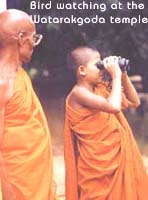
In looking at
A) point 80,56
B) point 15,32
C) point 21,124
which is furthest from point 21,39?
point 80,56

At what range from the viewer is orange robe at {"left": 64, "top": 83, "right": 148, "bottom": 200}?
9.91 feet

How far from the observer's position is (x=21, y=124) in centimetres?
264

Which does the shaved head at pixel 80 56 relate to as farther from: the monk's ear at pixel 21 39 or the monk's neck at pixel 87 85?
the monk's ear at pixel 21 39

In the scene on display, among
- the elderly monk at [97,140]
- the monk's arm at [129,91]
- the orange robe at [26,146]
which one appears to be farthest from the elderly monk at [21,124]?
the monk's arm at [129,91]

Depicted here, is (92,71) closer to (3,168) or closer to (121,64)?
(121,64)

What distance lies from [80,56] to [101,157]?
42 centimetres

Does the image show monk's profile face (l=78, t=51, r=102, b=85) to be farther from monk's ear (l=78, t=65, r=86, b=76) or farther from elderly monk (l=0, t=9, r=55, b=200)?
elderly monk (l=0, t=9, r=55, b=200)

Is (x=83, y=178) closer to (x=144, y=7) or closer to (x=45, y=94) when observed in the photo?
(x=144, y=7)

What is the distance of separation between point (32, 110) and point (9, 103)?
0.38 feet

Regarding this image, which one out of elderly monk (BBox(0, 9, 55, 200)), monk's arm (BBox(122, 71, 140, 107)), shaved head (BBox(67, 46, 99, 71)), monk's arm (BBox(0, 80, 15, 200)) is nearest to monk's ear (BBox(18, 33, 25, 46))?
elderly monk (BBox(0, 9, 55, 200))

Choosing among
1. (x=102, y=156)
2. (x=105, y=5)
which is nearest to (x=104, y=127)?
(x=102, y=156)

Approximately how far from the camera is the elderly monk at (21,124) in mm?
2613

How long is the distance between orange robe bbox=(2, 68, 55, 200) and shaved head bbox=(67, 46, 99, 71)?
403mm

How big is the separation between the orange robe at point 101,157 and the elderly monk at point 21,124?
1.17 feet
